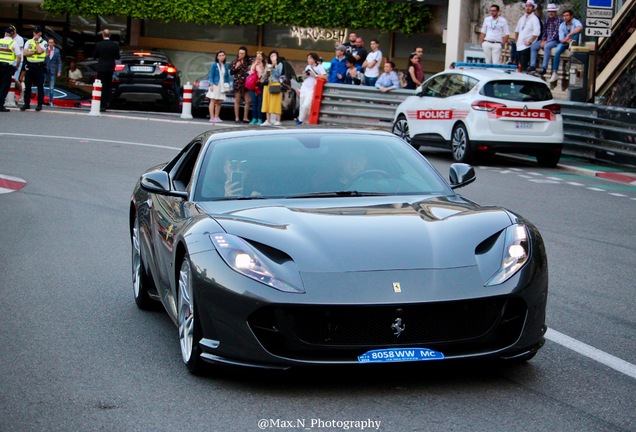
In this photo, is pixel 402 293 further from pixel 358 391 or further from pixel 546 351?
pixel 546 351

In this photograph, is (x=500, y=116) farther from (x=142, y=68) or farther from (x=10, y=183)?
(x=142, y=68)

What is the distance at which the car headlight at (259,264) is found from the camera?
5.60m

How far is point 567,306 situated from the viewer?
8.23 m

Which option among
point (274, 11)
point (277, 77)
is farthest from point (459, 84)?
point (274, 11)

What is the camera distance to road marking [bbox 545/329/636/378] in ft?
20.8

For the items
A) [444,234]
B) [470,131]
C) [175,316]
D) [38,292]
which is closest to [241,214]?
[175,316]

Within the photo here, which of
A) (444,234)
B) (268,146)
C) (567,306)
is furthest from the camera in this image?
(567,306)

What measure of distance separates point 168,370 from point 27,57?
23.5 meters

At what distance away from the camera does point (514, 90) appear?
20750 mm

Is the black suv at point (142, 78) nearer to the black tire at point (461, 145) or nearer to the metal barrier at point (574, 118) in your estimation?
the metal barrier at point (574, 118)

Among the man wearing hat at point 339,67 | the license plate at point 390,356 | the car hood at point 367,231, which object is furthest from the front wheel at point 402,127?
the license plate at point 390,356

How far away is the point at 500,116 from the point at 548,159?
145cm

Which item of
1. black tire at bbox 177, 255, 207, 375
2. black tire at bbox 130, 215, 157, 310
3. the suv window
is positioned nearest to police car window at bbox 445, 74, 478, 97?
the suv window

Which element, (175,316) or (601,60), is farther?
(601,60)
